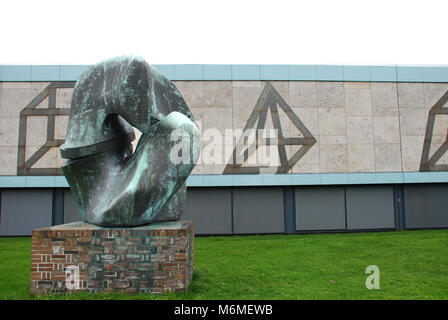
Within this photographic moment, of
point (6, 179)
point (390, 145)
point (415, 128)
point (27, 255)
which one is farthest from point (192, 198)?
point (415, 128)

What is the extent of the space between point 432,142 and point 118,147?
49.9ft

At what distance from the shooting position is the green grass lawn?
5.38m

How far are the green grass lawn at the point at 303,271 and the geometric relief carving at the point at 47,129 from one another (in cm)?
416

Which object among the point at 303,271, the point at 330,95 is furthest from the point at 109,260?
the point at 330,95

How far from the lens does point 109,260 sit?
5102mm

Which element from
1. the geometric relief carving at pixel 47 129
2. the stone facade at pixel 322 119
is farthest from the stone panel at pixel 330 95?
the geometric relief carving at pixel 47 129

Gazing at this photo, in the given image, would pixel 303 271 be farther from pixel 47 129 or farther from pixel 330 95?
pixel 47 129

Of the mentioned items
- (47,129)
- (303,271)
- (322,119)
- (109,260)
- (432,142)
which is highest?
(322,119)

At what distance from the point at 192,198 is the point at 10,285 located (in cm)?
950

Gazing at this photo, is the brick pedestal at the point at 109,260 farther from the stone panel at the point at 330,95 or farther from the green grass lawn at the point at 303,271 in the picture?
the stone panel at the point at 330,95

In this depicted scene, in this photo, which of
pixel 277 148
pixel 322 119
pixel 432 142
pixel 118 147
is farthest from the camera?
pixel 432 142

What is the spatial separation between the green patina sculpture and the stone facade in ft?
29.9

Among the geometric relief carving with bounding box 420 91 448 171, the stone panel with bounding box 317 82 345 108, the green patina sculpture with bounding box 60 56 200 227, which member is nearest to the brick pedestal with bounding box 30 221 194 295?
the green patina sculpture with bounding box 60 56 200 227
